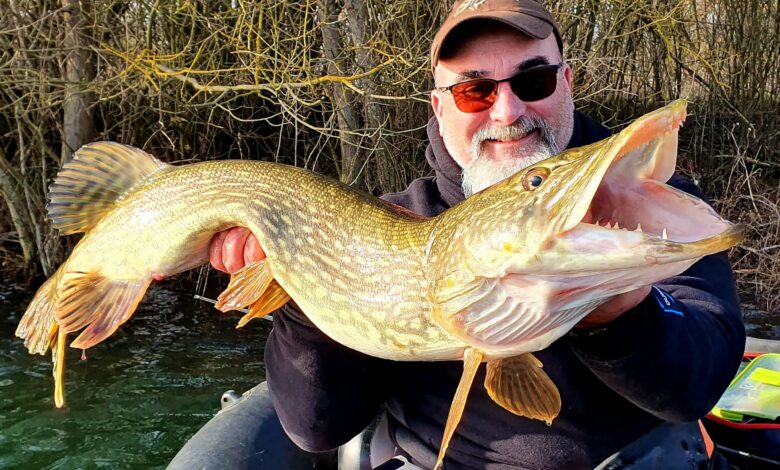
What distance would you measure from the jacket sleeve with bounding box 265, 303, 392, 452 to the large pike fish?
14 cm

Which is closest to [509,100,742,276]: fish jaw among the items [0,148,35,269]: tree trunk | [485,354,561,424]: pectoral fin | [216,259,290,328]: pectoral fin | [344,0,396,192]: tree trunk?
[485,354,561,424]: pectoral fin

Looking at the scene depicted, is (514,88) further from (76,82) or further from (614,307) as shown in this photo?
(76,82)

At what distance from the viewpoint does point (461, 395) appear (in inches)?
47.8

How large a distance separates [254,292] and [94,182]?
25.5 inches

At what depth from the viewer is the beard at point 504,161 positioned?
1968mm

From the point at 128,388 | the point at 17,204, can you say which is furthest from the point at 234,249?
the point at 17,204

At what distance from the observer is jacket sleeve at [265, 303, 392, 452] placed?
1716 mm

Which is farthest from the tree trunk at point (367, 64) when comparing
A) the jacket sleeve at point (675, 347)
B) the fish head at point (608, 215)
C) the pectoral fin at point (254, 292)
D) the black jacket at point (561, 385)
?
the fish head at point (608, 215)

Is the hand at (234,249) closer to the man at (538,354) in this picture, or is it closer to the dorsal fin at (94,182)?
the man at (538,354)

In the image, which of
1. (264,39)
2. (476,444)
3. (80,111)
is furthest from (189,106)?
(476,444)

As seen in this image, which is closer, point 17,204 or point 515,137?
point 515,137

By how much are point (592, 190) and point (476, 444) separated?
0.95m

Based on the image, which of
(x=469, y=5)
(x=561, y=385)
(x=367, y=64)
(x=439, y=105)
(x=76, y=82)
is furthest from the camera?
(x=367, y=64)

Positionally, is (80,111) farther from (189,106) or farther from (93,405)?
(93,405)
